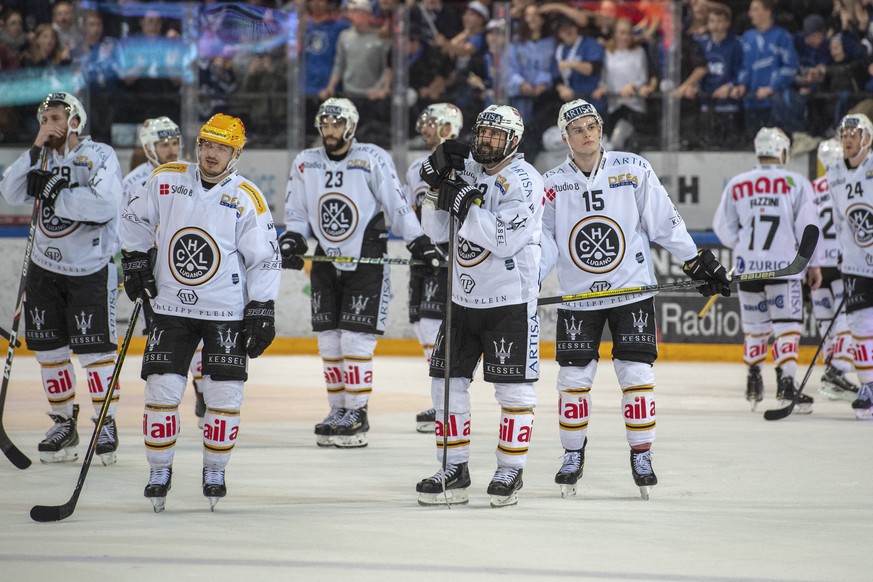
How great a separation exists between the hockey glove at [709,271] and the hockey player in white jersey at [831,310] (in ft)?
10.6

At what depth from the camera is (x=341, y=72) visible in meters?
10.7

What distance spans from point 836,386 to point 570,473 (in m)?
3.73

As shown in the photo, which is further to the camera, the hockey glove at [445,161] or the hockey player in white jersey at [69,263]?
the hockey player in white jersey at [69,263]

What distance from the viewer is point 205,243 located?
4.37 metres

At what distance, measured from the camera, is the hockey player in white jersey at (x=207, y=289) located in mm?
4363

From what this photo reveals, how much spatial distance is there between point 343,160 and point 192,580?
3.18 metres

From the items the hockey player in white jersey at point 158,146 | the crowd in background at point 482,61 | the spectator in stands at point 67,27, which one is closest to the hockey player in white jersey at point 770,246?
the crowd in background at point 482,61

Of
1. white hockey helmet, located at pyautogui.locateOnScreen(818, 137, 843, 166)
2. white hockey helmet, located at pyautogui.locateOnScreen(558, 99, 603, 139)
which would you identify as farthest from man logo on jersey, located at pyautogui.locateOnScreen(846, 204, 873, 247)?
white hockey helmet, located at pyautogui.locateOnScreen(558, 99, 603, 139)

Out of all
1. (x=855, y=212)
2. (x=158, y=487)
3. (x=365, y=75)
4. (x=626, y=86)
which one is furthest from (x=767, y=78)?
(x=158, y=487)

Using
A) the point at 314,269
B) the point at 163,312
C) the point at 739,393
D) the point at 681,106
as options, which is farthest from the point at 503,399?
the point at 681,106

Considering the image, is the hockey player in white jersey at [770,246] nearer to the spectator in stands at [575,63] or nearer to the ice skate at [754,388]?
the ice skate at [754,388]

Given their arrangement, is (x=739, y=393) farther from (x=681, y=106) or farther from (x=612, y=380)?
(x=681, y=106)

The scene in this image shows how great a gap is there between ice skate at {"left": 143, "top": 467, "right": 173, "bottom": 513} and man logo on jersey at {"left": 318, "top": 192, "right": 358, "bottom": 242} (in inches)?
81.3

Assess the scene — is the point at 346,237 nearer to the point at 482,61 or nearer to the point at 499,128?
the point at 499,128
